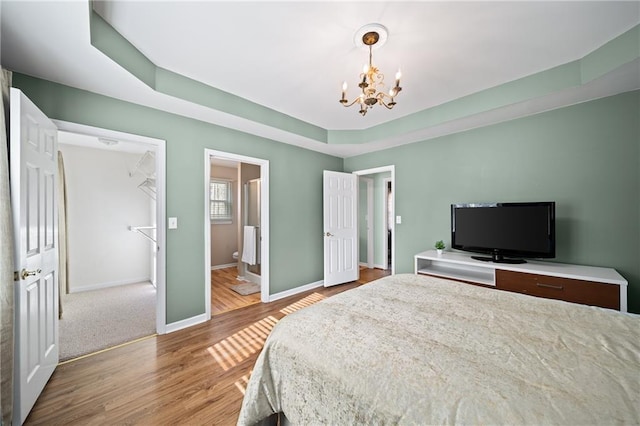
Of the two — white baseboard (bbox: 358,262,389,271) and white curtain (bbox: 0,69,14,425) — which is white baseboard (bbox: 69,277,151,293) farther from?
white baseboard (bbox: 358,262,389,271)

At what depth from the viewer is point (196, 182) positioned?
2967 mm

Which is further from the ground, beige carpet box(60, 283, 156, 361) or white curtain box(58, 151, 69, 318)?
white curtain box(58, 151, 69, 318)

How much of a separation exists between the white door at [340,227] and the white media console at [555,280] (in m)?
1.65

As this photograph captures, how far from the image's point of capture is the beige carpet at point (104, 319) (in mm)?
2478

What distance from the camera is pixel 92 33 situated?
165cm

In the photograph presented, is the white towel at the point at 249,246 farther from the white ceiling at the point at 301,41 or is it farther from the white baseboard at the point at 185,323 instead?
the white ceiling at the point at 301,41

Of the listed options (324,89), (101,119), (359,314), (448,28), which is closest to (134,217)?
(101,119)

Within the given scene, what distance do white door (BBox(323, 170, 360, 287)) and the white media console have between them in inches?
64.8

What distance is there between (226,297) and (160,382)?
1930 mm

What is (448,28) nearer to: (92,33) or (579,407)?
(579,407)

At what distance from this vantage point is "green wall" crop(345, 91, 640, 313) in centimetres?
239

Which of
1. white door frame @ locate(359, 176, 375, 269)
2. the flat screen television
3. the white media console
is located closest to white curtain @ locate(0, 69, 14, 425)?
the white media console

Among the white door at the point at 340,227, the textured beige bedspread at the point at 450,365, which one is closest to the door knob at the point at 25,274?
the textured beige bedspread at the point at 450,365

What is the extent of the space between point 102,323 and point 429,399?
3.62 m
